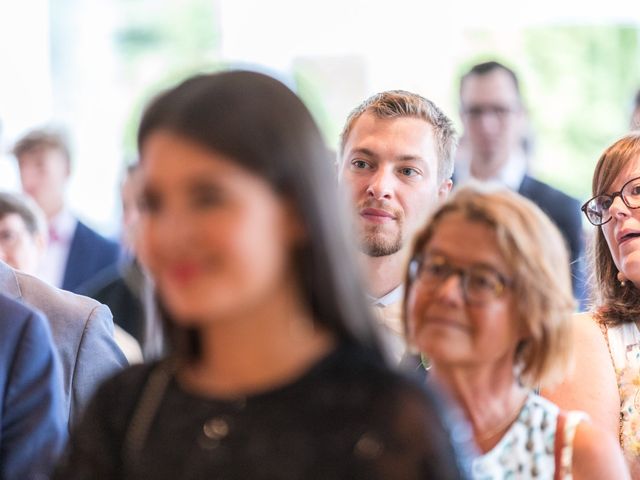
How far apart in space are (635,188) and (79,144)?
643cm

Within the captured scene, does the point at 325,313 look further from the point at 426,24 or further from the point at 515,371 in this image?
the point at 426,24

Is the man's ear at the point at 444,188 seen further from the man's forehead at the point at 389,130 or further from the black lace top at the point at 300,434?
the black lace top at the point at 300,434

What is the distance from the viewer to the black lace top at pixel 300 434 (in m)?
1.31

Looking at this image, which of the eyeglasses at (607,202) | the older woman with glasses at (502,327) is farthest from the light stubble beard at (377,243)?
the older woman with glasses at (502,327)

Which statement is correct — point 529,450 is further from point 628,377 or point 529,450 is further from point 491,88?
point 491,88

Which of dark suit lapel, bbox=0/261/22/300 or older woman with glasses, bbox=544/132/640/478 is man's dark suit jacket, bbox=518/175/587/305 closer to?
older woman with glasses, bbox=544/132/640/478

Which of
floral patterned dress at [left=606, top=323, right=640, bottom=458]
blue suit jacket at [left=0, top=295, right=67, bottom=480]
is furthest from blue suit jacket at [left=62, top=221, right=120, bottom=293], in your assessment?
blue suit jacket at [left=0, top=295, right=67, bottom=480]

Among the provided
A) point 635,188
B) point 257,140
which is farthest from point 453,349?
point 635,188

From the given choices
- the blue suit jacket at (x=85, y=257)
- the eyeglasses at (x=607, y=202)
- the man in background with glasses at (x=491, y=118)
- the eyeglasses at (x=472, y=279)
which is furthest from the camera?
the blue suit jacket at (x=85, y=257)

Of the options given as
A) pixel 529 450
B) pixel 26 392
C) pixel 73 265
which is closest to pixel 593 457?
pixel 529 450

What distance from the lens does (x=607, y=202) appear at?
2.94 metres

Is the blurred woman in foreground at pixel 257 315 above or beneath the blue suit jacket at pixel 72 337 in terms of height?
above

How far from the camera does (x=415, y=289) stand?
179 cm

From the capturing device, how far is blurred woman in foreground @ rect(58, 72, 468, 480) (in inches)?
52.4
